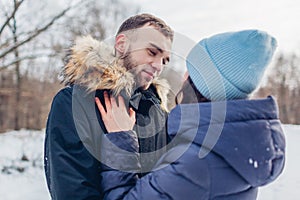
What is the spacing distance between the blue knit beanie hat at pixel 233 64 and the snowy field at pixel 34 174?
14.3 feet

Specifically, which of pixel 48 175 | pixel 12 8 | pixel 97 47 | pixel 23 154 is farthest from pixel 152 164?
pixel 12 8

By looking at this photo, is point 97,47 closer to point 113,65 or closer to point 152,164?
point 113,65

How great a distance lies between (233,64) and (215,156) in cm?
32

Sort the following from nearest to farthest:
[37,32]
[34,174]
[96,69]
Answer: [96,69]
[34,174]
[37,32]

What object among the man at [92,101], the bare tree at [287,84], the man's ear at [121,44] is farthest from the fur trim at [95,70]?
the bare tree at [287,84]

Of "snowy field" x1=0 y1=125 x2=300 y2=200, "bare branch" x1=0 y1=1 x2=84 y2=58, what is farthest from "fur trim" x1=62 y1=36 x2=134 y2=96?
"bare branch" x1=0 y1=1 x2=84 y2=58

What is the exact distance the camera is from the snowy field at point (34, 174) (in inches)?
218

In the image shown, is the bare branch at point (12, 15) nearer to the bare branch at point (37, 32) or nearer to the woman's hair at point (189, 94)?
the bare branch at point (37, 32)

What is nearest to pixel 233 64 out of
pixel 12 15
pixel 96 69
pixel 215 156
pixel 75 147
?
pixel 215 156

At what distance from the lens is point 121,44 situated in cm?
175

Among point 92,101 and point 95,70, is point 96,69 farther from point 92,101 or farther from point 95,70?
point 92,101

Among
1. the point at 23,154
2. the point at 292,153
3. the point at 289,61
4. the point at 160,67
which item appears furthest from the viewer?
the point at 289,61

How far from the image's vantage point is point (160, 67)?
5.74ft

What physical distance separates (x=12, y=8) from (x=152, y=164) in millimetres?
10616
